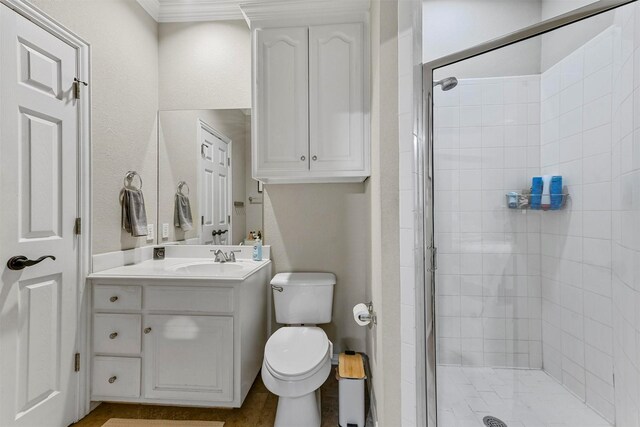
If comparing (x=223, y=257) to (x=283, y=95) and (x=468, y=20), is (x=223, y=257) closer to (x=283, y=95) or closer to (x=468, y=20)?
(x=283, y=95)

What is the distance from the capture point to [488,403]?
56.7 inches

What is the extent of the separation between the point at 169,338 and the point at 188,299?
0.77ft

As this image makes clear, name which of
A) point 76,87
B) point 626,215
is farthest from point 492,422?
point 76,87

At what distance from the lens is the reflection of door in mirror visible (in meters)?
2.24

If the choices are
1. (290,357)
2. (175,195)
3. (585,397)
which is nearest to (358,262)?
(290,357)

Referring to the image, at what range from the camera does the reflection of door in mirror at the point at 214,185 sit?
7.36ft

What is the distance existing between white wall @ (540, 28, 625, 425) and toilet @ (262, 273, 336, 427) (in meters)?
1.08

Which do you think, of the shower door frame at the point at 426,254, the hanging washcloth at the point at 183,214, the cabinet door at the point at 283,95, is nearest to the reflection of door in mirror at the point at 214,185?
the hanging washcloth at the point at 183,214

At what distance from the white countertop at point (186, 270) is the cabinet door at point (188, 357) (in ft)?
0.73

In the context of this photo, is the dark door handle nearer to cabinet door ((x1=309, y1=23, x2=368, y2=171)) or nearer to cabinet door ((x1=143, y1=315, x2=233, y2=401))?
cabinet door ((x1=143, y1=315, x2=233, y2=401))

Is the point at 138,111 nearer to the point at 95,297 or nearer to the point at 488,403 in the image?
the point at 95,297

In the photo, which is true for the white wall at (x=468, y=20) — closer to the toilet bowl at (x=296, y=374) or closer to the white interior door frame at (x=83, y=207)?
the toilet bowl at (x=296, y=374)

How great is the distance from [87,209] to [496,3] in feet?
9.34

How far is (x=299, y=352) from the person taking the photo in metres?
1.55
